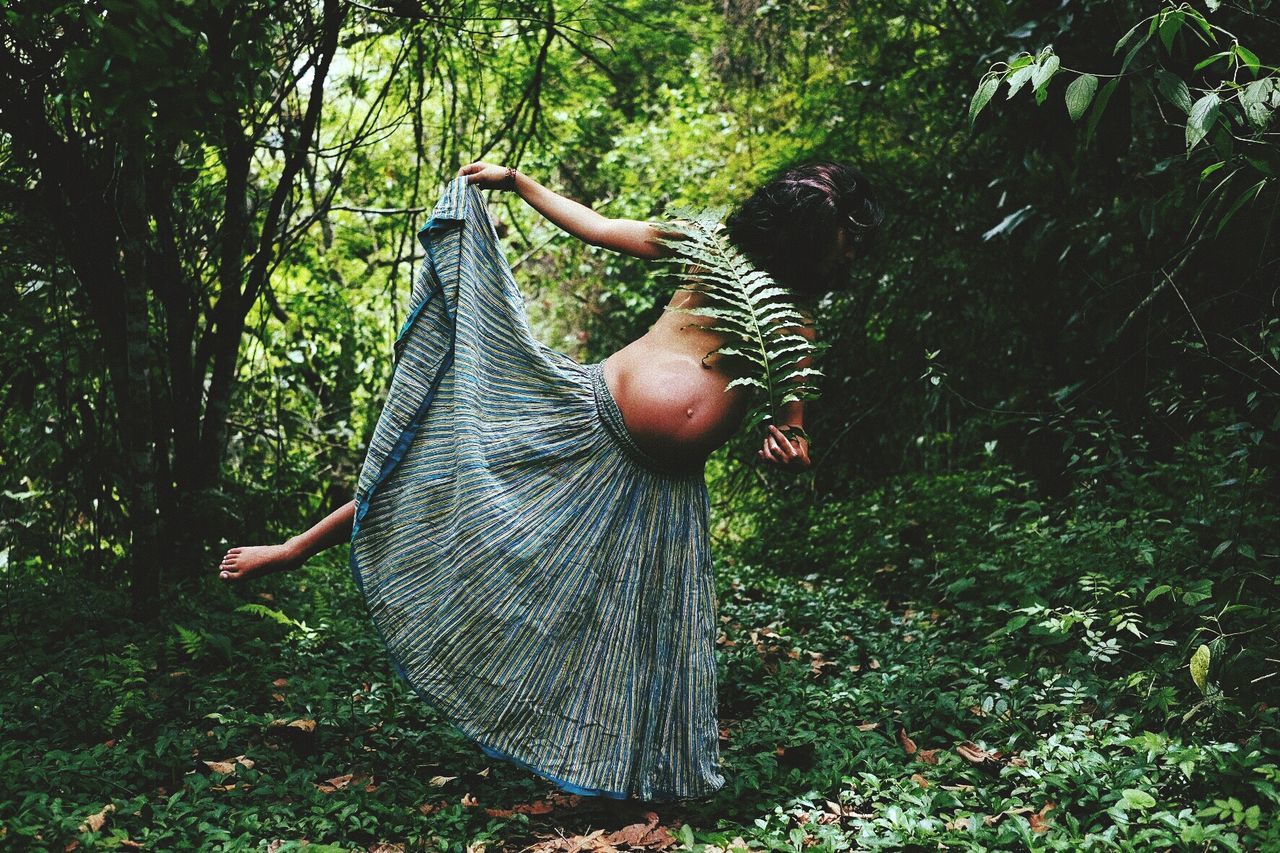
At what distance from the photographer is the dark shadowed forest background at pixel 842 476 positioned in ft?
8.21

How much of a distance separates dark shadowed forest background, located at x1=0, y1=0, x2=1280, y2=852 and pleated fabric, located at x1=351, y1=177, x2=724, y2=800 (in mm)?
248

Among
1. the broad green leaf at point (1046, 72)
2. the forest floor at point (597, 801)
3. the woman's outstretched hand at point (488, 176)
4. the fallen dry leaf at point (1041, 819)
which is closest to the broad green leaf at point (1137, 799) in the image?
the forest floor at point (597, 801)

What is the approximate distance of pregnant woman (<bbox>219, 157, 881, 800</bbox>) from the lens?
2.73m

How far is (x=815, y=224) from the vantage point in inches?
108

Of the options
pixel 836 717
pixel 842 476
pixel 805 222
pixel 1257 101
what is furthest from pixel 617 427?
pixel 842 476

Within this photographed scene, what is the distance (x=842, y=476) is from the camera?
24.2 feet

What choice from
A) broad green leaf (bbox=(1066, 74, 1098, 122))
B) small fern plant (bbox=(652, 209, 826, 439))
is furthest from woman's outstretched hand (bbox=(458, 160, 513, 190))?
broad green leaf (bbox=(1066, 74, 1098, 122))

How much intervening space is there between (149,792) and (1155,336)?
3.75 m

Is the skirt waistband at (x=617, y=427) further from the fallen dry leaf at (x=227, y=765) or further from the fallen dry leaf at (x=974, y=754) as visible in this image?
the fallen dry leaf at (x=227, y=765)

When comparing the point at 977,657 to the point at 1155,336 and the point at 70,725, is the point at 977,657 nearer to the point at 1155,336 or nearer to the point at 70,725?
the point at 1155,336

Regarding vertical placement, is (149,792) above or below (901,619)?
above

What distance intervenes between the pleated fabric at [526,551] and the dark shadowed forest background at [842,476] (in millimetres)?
248

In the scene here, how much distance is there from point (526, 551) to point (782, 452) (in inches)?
29.7

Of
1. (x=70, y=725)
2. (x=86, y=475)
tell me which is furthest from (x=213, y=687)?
(x=86, y=475)
